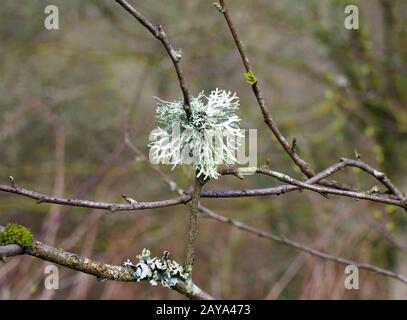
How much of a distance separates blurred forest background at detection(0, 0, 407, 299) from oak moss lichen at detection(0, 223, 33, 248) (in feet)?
7.21

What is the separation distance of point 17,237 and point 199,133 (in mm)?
411

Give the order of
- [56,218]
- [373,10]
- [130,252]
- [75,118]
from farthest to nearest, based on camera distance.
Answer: [373,10] → [75,118] → [130,252] → [56,218]

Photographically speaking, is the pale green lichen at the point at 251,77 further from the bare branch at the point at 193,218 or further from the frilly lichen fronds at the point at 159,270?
the frilly lichen fronds at the point at 159,270

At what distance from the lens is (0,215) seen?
3834mm

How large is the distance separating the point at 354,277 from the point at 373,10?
8.71 ft

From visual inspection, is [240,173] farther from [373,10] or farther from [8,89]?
[373,10]

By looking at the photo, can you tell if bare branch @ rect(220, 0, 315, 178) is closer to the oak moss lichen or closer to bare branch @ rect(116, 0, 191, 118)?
bare branch @ rect(116, 0, 191, 118)

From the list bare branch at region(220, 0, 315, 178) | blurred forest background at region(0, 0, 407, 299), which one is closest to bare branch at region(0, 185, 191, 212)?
bare branch at region(220, 0, 315, 178)

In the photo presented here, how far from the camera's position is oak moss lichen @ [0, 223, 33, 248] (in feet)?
3.50

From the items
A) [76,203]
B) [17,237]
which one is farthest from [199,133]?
[17,237]

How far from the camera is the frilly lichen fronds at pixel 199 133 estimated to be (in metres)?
1.18

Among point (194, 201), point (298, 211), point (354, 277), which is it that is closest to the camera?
point (194, 201)

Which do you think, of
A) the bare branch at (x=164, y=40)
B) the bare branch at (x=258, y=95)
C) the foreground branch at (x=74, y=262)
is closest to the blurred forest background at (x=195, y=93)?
the bare branch at (x=258, y=95)
